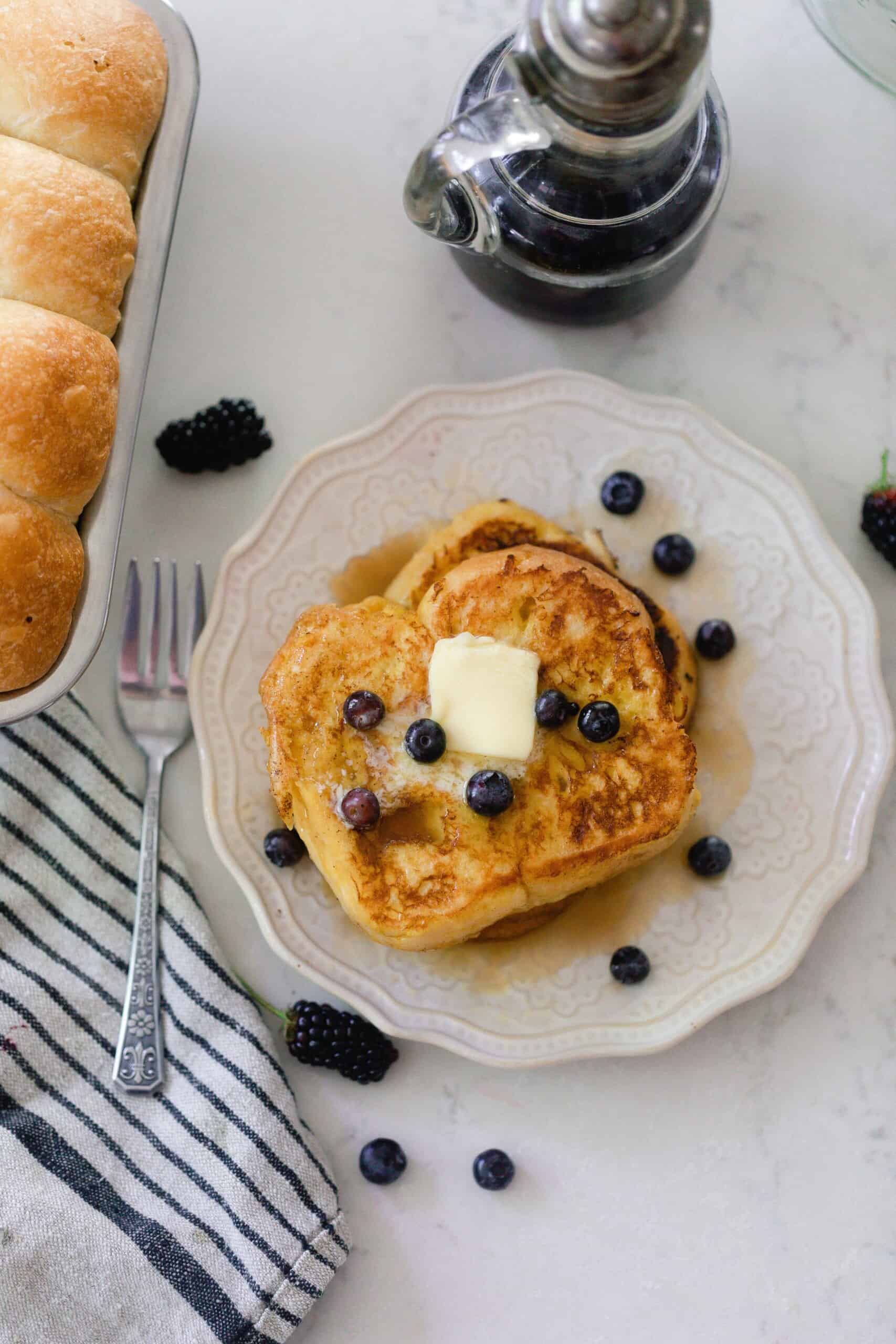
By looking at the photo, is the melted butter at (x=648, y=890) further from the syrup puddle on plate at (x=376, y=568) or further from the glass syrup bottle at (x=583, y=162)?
the glass syrup bottle at (x=583, y=162)

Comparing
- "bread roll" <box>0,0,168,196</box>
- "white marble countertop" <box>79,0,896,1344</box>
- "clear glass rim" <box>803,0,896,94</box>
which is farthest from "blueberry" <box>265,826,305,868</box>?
"clear glass rim" <box>803,0,896,94</box>

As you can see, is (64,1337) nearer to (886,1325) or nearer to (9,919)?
(9,919)

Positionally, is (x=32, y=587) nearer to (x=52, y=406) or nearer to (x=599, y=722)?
(x=52, y=406)

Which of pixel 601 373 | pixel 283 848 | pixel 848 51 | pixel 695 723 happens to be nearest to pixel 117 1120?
pixel 283 848

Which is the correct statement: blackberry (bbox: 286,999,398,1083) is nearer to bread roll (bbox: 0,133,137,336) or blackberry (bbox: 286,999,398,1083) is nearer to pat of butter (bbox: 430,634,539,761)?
pat of butter (bbox: 430,634,539,761)

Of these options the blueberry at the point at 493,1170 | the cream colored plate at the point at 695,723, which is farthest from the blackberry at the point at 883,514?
the blueberry at the point at 493,1170
